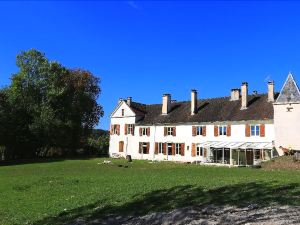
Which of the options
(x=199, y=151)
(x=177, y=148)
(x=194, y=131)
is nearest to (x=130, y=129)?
(x=177, y=148)

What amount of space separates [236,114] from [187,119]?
7.36 meters

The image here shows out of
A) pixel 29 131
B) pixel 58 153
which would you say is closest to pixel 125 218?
pixel 29 131

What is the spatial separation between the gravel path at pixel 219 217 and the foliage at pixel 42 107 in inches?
1607

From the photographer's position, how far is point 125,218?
1182 centimetres

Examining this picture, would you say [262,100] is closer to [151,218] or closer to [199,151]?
[199,151]

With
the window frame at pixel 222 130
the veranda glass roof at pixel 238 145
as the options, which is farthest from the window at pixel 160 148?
the window frame at pixel 222 130

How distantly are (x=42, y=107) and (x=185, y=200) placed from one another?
42.2 metres

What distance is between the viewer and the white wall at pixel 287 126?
3988 centimetres

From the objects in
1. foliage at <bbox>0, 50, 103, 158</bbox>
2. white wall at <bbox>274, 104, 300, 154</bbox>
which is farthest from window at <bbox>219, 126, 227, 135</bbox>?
foliage at <bbox>0, 50, 103, 158</bbox>

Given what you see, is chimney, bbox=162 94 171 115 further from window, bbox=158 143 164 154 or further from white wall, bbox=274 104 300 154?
white wall, bbox=274 104 300 154

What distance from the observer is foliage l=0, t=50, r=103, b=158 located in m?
51.3

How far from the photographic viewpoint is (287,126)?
4031cm

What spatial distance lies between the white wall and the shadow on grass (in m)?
25.5

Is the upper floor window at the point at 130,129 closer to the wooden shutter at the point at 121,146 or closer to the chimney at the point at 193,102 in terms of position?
the wooden shutter at the point at 121,146
